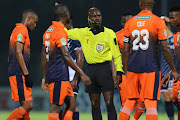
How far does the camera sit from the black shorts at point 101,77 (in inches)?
315

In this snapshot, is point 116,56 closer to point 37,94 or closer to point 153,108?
point 153,108

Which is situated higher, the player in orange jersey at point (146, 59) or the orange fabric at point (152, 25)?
the orange fabric at point (152, 25)

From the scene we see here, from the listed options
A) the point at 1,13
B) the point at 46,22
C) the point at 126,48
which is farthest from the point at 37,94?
the point at 126,48

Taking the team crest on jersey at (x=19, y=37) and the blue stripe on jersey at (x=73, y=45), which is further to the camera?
the blue stripe on jersey at (x=73, y=45)

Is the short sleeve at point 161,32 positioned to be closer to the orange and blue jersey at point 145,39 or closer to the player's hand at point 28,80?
the orange and blue jersey at point 145,39

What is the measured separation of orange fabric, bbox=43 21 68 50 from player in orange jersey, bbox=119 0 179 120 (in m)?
1.14

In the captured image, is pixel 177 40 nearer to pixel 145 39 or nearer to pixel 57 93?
pixel 145 39

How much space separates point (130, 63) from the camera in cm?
719

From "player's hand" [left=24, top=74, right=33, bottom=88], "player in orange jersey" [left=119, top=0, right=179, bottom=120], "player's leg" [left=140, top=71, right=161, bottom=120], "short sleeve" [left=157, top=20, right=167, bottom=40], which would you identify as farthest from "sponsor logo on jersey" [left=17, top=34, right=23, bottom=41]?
"short sleeve" [left=157, top=20, right=167, bottom=40]

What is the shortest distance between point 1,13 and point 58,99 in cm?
1758

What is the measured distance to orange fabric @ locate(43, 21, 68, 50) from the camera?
6.73 m

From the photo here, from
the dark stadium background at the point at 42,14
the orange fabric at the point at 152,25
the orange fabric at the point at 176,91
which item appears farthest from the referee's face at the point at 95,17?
the dark stadium background at the point at 42,14

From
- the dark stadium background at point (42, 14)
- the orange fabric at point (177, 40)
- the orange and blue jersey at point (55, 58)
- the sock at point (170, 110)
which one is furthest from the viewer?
the dark stadium background at point (42, 14)

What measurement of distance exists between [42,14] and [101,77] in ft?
45.4
